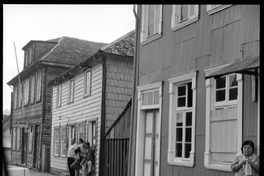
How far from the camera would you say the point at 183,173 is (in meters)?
6.75

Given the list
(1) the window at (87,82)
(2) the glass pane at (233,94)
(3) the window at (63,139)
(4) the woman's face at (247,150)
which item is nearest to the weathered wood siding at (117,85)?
(1) the window at (87,82)

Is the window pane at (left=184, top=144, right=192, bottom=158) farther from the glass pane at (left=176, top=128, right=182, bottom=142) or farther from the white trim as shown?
the white trim

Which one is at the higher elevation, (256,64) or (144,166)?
(256,64)

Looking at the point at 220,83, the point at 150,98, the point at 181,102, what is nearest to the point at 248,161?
the point at 220,83

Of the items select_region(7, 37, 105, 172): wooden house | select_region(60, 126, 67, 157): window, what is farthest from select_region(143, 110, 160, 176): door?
select_region(60, 126, 67, 157): window

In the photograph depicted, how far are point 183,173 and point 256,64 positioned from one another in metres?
2.45

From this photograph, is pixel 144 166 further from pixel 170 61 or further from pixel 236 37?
pixel 236 37

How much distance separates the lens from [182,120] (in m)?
6.34

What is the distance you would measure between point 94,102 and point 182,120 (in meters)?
5.92

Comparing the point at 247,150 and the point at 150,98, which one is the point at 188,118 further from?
the point at 247,150

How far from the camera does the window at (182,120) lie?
6207mm
